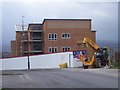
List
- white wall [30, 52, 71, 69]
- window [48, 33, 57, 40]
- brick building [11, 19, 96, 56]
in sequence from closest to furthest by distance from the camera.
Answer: white wall [30, 52, 71, 69] < brick building [11, 19, 96, 56] < window [48, 33, 57, 40]

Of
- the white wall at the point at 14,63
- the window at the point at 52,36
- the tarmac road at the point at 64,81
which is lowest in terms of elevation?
the white wall at the point at 14,63

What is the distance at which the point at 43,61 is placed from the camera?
8038 centimetres

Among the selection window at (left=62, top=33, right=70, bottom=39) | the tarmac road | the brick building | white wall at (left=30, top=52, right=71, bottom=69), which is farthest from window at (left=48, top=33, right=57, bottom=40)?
the tarmac road

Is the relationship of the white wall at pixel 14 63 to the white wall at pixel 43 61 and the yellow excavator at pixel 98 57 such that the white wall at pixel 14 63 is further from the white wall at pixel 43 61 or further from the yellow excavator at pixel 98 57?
the yellow excavator at pixel 98 57

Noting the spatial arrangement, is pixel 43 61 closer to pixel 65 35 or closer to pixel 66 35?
pixel 65 35

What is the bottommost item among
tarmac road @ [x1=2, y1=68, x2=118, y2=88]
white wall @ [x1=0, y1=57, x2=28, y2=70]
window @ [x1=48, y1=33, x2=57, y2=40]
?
white wall @ [x1=0, y1=57, x2=28, y2=70]

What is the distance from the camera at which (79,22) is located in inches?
3893

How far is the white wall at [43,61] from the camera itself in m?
73.5

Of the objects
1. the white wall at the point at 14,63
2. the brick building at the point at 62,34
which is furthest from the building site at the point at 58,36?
the white wall at the point at 14,63

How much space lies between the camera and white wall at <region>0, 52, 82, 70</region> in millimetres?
73469

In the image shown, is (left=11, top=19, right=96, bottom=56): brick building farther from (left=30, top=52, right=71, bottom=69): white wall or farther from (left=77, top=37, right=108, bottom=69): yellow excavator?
(left=77, top=37, right=108, bottom=69): yellow excavator

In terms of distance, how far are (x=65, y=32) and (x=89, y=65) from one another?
39.0 meters

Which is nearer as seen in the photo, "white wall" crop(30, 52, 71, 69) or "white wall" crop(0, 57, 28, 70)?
"white wall" crop(30, 52, 71, 69)


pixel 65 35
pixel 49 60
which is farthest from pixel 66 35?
pixel 49 60
